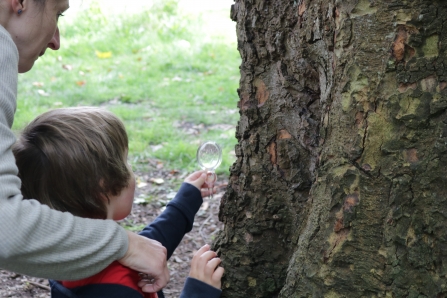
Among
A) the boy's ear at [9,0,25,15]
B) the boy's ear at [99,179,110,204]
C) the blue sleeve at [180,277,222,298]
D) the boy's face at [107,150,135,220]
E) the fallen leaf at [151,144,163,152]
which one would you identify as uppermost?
the boy's ear at [9,0,25,15]

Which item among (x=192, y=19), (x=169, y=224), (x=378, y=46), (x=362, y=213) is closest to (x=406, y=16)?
(x=378, y=46)

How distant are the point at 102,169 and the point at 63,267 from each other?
0.48m

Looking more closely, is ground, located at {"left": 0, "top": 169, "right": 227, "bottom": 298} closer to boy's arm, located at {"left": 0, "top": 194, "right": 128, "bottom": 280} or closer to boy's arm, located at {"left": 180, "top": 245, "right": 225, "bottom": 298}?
boy's arm, located at {"left": 180, "top": 245, "right": 225, "bottom": 298}

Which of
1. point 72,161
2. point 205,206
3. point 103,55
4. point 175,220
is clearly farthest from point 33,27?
point 103,55

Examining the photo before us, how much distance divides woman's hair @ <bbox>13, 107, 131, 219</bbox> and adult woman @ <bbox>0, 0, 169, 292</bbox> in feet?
0.78

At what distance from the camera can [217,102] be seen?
6.35 metres

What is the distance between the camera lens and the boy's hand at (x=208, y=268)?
83.7 inches

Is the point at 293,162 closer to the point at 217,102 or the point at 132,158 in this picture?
the point at 132,158

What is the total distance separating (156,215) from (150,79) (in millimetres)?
3298

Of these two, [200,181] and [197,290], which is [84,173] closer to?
[197,290]

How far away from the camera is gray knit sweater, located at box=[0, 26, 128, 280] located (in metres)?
1.41

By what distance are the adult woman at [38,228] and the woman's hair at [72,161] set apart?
0.24 metres

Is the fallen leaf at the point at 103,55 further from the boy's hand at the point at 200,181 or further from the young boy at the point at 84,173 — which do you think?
the young boy at the point at 84,173

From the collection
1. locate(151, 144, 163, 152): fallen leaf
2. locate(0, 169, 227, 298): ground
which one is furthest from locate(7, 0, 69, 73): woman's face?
locate(151, 144, 163, 152): fallen leaf
